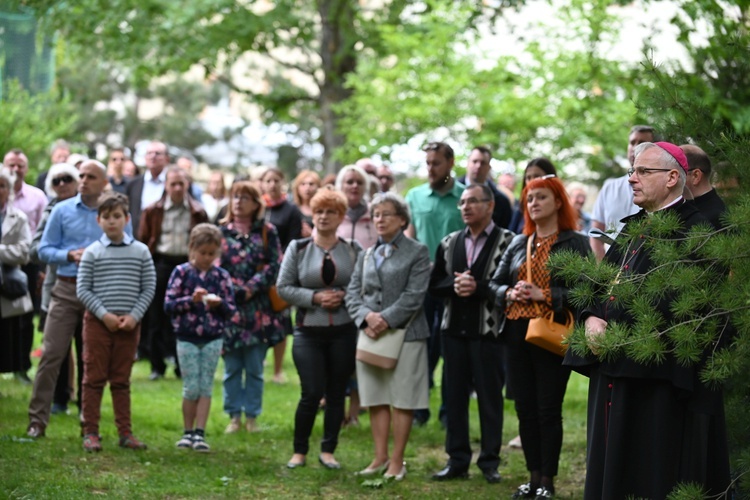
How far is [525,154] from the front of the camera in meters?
21.1

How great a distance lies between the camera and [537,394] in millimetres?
8227

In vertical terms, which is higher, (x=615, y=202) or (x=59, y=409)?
(x=615, y=202)

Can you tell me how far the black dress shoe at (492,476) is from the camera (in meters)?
8.81

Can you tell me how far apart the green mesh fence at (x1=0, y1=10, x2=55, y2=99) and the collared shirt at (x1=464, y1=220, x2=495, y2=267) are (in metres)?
11.8

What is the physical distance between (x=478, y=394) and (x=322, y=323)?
136 centimetres

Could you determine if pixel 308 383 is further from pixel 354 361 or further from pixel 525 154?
pixel 525 154

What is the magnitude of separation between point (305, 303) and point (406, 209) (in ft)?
3.61

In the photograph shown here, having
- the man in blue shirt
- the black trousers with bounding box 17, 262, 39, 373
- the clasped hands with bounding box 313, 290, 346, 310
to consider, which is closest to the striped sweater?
the man in blue shirt

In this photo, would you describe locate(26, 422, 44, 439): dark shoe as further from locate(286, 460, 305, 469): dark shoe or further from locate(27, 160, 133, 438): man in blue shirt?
locate(286, 460, 305, 469): dark shoe

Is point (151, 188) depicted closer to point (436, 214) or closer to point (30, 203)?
point (30, 203)

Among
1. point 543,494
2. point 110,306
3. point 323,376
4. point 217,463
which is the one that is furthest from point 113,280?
point 543,494

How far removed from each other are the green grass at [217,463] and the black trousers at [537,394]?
0.34 meters

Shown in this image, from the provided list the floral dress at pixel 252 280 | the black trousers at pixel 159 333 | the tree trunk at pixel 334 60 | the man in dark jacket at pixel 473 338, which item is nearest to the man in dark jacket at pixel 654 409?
the man in dark jacket at pixel 473 338

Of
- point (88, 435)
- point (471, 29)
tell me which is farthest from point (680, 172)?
point (471, 29)
